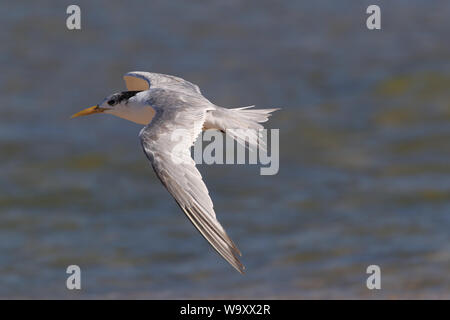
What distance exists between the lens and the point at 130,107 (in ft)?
19.1

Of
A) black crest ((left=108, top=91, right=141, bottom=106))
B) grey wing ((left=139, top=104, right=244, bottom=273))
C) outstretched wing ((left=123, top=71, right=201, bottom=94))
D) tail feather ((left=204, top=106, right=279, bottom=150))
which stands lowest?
grey wing ((left=139, top=104, right=244, bottom=273))

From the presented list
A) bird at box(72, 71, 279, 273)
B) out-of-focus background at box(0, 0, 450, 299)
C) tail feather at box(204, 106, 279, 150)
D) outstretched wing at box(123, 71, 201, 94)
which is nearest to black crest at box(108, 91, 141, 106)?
bird at box(72, 71, 279, 273)

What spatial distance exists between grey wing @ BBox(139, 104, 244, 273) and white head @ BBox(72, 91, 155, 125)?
20.3 inches

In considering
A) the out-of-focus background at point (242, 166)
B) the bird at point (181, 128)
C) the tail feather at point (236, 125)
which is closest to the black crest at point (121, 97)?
the bird at point (181, 128)

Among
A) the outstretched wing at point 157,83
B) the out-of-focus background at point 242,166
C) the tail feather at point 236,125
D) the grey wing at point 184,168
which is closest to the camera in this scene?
the grey wing at point 184,168

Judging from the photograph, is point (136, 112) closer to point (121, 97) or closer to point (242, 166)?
point (121, 97)

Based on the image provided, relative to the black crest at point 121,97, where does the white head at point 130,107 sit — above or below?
below

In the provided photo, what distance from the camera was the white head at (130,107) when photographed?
575 cm

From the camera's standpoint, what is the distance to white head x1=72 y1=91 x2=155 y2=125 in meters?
5.75

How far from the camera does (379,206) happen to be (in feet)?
31.1

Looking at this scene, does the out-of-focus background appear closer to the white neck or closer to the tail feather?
the white neck

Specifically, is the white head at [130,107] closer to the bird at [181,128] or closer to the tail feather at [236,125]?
the bird at [181,128]

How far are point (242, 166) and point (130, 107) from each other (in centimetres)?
460
